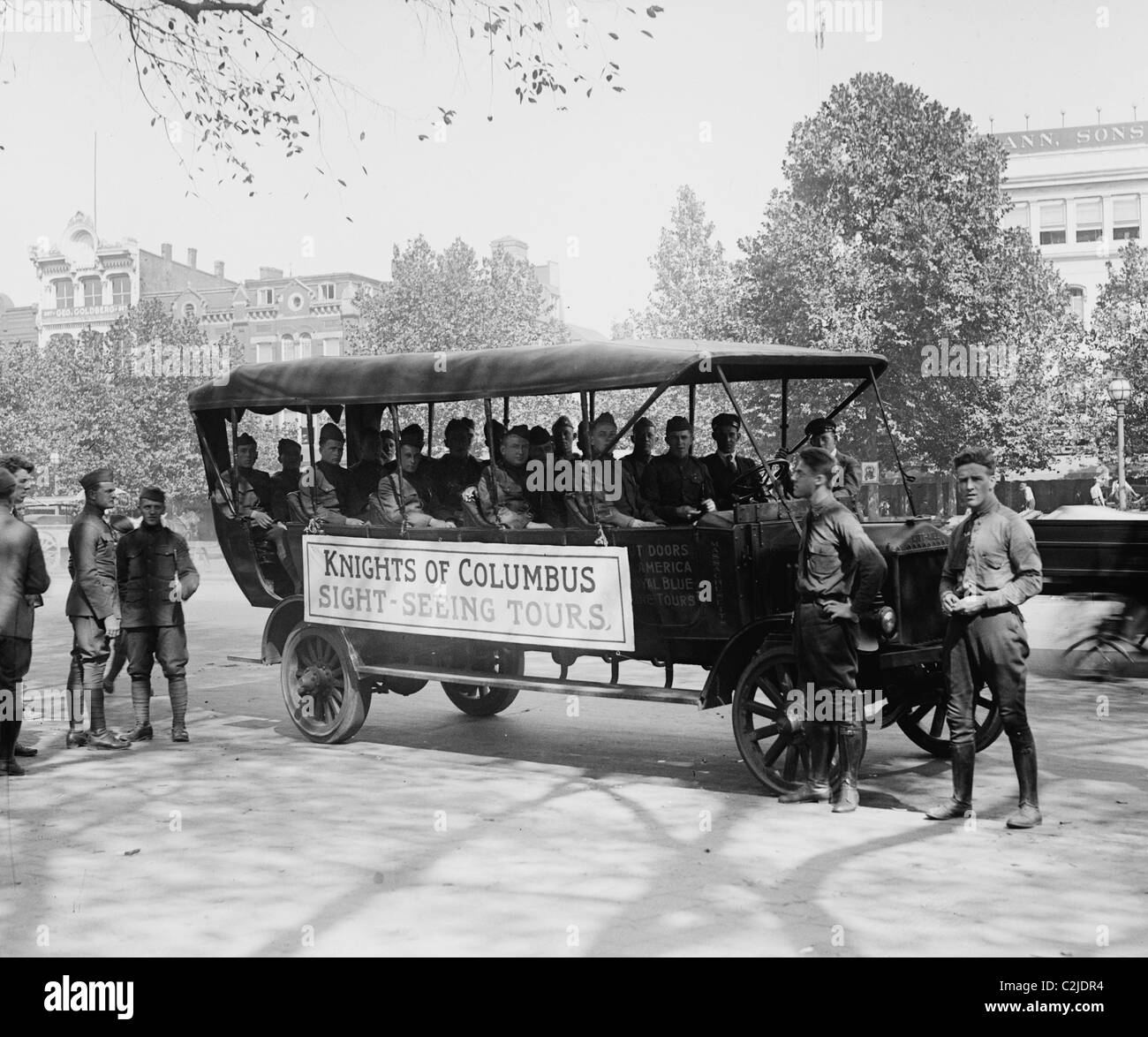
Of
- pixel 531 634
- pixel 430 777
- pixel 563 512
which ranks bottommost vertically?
pixel 430 777

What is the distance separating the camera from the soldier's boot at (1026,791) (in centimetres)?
670

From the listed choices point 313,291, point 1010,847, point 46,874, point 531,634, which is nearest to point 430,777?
point 531,634

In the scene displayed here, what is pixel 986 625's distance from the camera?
266 inches

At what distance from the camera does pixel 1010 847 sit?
634cm

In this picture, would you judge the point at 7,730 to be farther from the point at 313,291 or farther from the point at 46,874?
the point at 313,291

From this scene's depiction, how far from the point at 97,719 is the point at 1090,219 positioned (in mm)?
66070

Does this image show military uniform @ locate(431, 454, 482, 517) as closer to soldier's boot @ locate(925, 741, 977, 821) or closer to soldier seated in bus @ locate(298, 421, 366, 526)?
soldier seated in bus @ locate(298, 421, 366, 526)

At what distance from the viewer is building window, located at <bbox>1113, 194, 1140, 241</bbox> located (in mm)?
64688

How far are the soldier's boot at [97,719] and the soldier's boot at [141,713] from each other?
0.16 m

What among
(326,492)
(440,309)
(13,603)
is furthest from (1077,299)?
(13,603)

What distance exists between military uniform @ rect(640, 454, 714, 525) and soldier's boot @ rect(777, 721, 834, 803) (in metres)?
2.09
